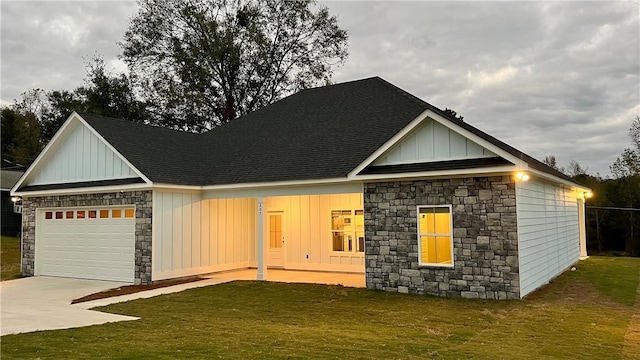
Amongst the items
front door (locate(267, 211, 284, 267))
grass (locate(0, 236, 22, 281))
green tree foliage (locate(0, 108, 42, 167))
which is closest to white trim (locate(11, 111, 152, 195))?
grass (locate(0, 236, 22, 281))

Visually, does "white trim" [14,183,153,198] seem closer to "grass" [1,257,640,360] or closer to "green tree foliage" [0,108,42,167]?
"grass" [1,257,640,360]

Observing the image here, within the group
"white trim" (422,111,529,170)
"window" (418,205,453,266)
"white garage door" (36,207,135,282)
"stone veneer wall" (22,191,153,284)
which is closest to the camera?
"white trim" (422,111,529,170)

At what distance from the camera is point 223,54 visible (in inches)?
1152

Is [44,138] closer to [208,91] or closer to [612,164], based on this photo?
[208,91]

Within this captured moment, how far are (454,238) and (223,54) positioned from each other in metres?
22.5

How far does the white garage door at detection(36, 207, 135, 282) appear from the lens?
555 inches

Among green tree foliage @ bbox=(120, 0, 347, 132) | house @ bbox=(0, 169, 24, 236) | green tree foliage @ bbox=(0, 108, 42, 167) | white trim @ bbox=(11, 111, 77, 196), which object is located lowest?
house @ bbox=(0, 169, 24, 236)

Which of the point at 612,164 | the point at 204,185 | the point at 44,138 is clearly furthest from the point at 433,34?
the point at 44,138

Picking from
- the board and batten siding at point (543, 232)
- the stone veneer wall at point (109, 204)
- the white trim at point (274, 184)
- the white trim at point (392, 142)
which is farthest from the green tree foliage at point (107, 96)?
the board and batten siding at point (543, 232)

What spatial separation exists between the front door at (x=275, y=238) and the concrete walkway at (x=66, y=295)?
0.70 m

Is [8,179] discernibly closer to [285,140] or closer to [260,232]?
[285,140]

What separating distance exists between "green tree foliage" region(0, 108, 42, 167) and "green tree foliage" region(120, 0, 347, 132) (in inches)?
498

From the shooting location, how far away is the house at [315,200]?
404 inches

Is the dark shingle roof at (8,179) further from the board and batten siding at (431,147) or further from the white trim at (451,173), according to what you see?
the board and batten siding at (431,147)
